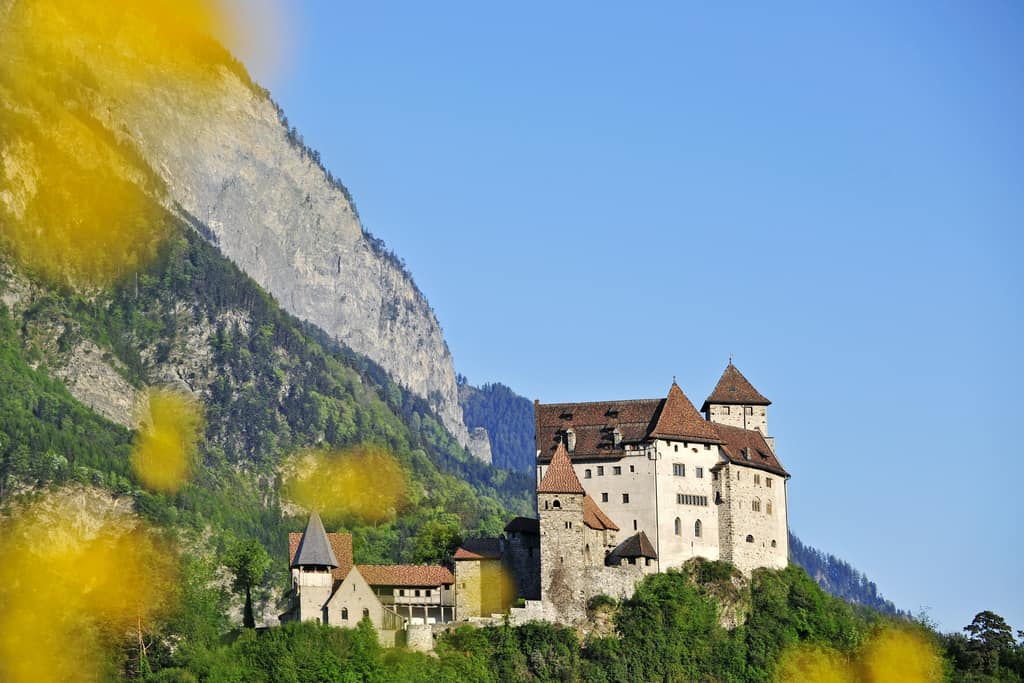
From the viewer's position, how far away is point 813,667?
11650 cm

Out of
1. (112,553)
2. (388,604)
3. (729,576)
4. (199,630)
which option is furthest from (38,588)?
(729,576)

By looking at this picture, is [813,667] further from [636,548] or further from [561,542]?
[561,542]

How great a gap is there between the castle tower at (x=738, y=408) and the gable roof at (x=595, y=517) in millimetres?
15431

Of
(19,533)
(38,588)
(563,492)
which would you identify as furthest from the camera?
(19,533)

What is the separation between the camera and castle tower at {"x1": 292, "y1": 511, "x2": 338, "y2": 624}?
4129 inches

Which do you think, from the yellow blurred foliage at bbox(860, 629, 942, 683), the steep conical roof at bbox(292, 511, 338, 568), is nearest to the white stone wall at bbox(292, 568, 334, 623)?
the steep conical roof at bbox(292, 511, 338, 568)

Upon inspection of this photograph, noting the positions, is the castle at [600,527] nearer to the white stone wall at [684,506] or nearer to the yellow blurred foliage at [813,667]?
the white stone wall at [684,506]

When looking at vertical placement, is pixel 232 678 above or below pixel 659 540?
below

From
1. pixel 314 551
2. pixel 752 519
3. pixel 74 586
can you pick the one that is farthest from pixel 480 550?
pixel 74 586

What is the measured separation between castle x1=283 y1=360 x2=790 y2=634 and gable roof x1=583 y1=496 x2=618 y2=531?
102 millimetres

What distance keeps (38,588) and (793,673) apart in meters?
59.3

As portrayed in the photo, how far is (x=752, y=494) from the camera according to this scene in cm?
11956

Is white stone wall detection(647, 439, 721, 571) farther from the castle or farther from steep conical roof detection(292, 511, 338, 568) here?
steep conical roof detection(292, 511, 338, 568)

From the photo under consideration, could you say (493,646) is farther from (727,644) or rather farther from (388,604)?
(727,644)
